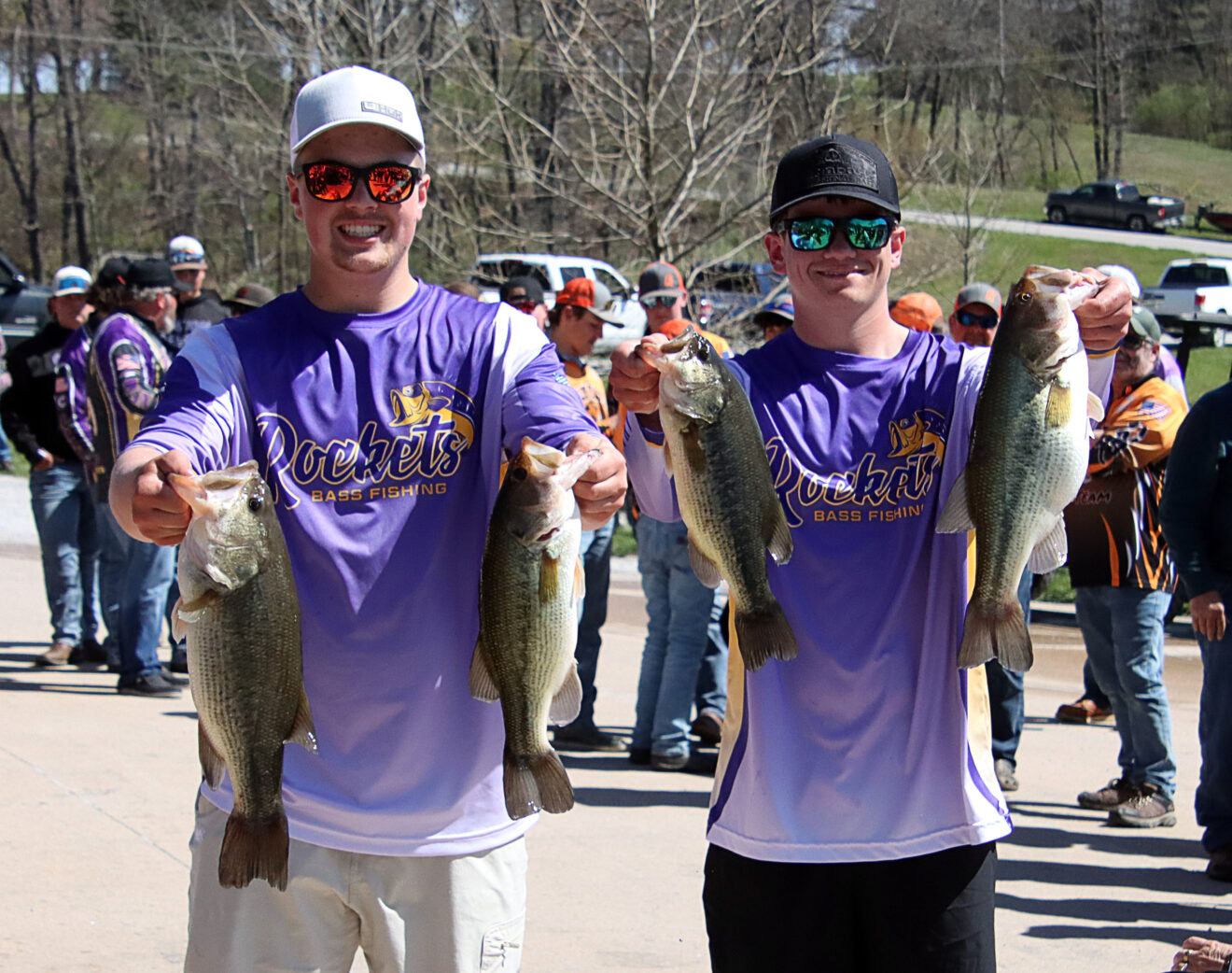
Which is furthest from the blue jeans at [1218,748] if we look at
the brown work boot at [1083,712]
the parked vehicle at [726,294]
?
the parked vehicle at [726,294]

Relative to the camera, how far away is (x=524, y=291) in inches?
352

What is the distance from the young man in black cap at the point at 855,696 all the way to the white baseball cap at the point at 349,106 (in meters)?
0.65

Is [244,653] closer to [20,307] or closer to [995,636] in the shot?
[995,636]

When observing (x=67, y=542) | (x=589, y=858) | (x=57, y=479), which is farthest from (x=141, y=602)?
(x=589, y=858)

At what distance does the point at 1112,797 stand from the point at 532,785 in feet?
16.1

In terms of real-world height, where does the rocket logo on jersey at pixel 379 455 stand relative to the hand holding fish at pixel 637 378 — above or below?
below

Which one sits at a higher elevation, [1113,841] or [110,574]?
[110,574]

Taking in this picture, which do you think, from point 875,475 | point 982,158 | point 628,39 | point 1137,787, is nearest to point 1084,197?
point 982,158

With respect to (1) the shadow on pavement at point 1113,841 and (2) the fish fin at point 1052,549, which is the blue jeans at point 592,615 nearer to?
(1) the shadow on pavement at point 1113,841

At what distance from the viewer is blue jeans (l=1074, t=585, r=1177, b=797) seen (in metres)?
6.39

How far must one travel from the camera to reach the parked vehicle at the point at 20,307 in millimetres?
24469

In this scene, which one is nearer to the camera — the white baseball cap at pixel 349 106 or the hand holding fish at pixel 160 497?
the hand holding fish at pixel 160 497

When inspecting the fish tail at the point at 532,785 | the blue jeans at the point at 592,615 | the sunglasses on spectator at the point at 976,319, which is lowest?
the blue jeans at the point at 592,615

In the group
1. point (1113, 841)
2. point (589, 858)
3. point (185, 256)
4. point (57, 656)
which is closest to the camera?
point (589, 858)
